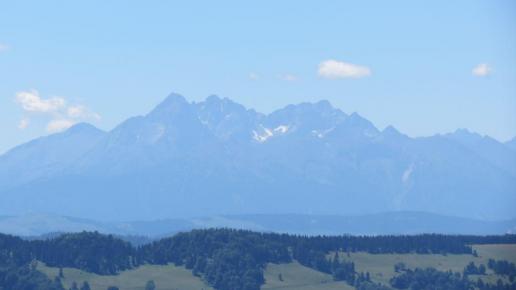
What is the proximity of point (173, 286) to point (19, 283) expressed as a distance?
26.6 metres

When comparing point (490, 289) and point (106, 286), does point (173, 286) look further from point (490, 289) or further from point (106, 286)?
point (490, 289)

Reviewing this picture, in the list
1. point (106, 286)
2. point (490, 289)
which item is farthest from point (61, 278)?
point (490, 289)

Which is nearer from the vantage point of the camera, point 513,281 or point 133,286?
point 513,281

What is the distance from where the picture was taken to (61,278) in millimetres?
197125

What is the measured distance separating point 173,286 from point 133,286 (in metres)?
6.92

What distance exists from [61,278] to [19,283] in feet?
Answer: 35.4

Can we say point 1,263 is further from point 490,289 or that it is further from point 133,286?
point 490,289

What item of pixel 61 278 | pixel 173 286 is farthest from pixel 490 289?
pixel 61 278

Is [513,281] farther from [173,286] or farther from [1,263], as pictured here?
[1,263]

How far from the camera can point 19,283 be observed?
188 meters

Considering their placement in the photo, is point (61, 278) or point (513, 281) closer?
point (513, 281)

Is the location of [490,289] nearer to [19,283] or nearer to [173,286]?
[173,286]

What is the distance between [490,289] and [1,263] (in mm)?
81119

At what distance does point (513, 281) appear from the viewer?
607ft
